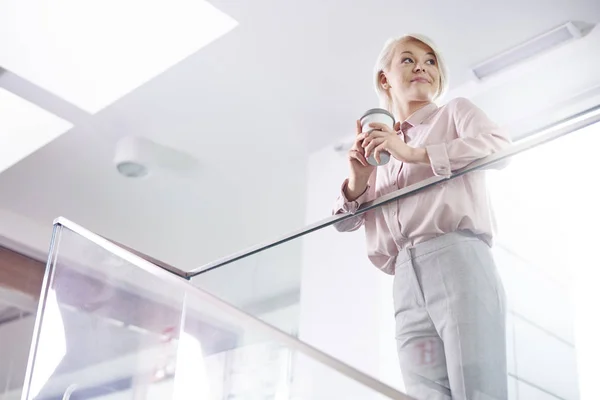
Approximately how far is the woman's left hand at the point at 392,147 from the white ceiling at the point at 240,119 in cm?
143

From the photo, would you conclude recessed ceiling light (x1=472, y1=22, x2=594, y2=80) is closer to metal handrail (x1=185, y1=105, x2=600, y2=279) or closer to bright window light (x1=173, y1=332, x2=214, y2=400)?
metal handrail (x1=185, y1=105, x2=600, y2=279)

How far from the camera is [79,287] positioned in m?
2.36

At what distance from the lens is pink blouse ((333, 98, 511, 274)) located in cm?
171

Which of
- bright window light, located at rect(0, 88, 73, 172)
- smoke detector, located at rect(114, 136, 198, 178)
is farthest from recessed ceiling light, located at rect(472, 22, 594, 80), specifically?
bright window light, located at rect(0, 88, 73, 172)

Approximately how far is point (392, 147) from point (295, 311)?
39.9 inches

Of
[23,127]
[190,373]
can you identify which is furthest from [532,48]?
[23,127]

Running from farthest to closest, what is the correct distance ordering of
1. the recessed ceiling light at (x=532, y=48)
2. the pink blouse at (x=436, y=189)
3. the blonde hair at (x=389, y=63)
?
the recessed ceiling light at (x=532, y=48) → the blonde hair at (x=389, y=63) → the pink blouse at (x=436, y=189)

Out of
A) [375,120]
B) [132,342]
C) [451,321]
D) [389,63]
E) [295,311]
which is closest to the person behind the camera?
[451,321]

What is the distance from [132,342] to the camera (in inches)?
98.5

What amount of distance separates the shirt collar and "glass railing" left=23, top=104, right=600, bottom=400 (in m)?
0.20

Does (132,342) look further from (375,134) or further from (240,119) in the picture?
(240,119)

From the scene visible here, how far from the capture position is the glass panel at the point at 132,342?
206 centimetres

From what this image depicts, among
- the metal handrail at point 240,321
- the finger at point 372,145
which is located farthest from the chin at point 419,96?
the metal handrail at point 240,321

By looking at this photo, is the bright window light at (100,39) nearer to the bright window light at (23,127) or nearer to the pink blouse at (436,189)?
the bright window light at (23,127)
